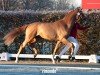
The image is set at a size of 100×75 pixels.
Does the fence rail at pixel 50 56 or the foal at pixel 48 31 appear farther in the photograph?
the fence rail at pixel 50 56

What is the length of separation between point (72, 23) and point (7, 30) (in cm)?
358

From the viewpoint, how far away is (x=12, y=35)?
795 inches

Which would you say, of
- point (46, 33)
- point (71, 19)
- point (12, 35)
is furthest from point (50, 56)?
point (71, 19)

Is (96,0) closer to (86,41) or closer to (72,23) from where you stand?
(86,41)

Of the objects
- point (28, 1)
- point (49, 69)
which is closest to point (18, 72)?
point (49, 69)

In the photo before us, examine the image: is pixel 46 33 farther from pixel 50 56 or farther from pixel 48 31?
pixel 50 56

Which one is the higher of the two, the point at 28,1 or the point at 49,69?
the point at 49,69

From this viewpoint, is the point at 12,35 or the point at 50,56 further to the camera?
the point at 50,56

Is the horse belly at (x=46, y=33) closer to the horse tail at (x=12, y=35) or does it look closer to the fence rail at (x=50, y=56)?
the horse tail at (x=12, y=35)

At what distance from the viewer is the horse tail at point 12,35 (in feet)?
65.8

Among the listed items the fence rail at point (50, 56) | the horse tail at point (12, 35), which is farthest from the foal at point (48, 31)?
the fence rail at point (50, 56)

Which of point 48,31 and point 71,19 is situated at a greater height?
point 71,19

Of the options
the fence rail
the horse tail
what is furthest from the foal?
the fence rail

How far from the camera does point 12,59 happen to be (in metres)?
21.5
